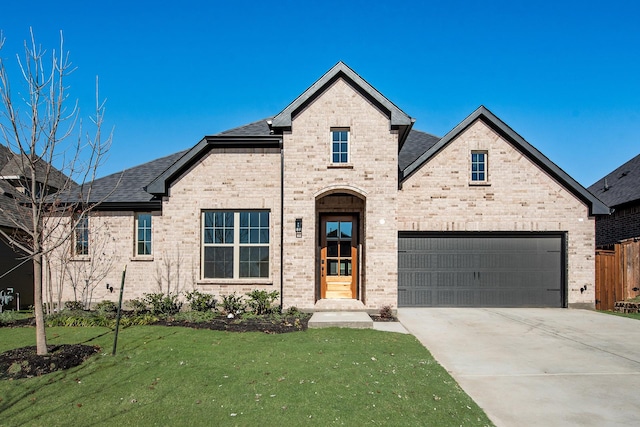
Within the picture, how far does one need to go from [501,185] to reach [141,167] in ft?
42.8

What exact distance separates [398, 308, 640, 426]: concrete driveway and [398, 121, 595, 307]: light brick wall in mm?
2228

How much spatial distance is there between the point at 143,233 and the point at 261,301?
4.84m

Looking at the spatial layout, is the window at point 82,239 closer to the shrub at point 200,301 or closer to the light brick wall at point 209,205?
the light brick wall at point 209,205

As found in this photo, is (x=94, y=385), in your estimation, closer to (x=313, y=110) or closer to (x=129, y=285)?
(x=129, y=285)

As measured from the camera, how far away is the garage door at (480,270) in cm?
1330

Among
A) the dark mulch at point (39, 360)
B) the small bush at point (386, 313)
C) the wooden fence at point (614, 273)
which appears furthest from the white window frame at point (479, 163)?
the dark mulch at point (39, 360)

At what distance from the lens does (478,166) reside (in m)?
13.4

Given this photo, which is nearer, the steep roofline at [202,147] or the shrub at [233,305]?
the shrub at [233,305]

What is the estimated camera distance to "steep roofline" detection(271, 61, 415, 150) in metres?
11.5

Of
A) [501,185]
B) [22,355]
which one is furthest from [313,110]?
[22,355]

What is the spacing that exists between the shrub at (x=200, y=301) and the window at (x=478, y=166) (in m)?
9.15

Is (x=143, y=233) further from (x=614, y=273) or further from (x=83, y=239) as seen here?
(x=614, y=273)

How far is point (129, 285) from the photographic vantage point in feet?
42.1

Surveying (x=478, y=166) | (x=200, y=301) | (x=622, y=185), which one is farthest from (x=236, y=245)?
(x=622, y=185)
